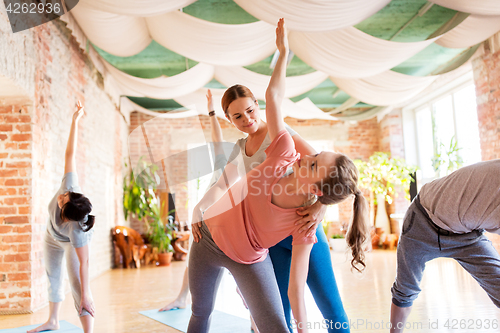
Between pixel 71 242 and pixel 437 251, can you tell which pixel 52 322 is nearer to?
pixel 71 242

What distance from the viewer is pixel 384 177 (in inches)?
327

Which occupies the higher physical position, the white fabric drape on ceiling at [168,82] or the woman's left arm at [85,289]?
the white fabric drape on ceiling at [168,82]

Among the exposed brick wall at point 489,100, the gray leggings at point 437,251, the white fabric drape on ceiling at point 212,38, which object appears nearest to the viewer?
the gray leggings at point 437,251

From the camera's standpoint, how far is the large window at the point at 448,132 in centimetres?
693

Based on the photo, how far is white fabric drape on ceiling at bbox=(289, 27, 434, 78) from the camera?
4441 mm

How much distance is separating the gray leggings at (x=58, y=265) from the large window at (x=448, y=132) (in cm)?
633

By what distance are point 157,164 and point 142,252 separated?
591 cm

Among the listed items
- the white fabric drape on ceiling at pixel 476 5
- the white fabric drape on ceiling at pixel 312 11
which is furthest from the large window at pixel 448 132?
the white fabric drape on ceiling at pixel 312 11

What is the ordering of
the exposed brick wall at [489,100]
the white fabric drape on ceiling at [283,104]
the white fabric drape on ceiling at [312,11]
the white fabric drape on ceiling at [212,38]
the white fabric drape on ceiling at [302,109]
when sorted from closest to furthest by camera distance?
the white fabric drape on ceiling at [312,11], the white fabric drape on ceiling at [212,38], the exposed brick wall at [489,100], the white fabric drape on ceiling at [283,104], the white fabric drape on ceiling at [302,109]

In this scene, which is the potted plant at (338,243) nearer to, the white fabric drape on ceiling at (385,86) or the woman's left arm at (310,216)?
the white fabric drape on ceiling at (385,86)

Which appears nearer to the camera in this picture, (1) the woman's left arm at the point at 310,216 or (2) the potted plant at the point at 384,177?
(1) the woman's left arm at the point at 310,216

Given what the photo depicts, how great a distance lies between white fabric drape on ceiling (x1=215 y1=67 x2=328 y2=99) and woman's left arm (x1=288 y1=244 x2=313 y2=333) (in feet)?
14.3

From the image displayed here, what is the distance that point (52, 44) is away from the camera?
4156mm

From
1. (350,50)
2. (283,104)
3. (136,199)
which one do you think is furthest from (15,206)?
(283,104)
